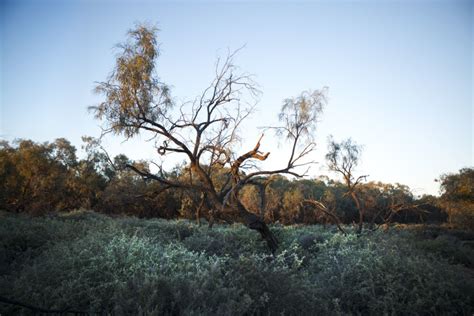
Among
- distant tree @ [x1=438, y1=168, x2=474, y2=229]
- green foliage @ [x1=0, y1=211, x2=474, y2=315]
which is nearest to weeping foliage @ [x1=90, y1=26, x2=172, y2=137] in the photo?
green foliage @ [x1=0, y1=211, x2=474, y2=315]

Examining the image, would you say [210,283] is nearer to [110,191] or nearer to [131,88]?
[131,88]

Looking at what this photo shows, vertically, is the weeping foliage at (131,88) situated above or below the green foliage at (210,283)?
above

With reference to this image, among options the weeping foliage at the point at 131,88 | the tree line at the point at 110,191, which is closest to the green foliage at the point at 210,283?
the weeping foliage at the point at 131,88

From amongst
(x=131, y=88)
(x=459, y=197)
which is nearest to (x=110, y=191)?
(x=131, y=88)

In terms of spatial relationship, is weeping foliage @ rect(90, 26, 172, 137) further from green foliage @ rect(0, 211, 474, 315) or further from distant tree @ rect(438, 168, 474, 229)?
distant tree @ rect(438, 168, 474, 229)

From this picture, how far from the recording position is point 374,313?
6.07 metres

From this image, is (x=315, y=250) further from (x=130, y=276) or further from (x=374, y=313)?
(x=130, y=276)

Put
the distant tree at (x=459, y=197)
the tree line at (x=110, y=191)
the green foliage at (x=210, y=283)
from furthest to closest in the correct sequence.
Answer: the distant tree at (x=459, y=197) < the tree line at (x=110, y=191) < the green foliage at (x=210, y=283)

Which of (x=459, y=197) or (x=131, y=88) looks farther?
(x=459, y=197)

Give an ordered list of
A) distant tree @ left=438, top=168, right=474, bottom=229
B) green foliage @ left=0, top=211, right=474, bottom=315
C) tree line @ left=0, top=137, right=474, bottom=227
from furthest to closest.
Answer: distant tree @ left=438, top=168, right=474, bottom=229 → tree line @ left=0, top=137, right=474, bottom=227 → green foliage @ left=0, top=211, right=474, bottom=315

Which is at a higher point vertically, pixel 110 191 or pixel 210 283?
pixel 110 191

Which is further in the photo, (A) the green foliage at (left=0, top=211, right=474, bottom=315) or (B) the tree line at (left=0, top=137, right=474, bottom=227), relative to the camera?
(B) the tree line at (left=0, top=137, right=474, bottom=227)

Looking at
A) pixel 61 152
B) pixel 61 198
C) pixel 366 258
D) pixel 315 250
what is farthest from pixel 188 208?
pixel 366 258

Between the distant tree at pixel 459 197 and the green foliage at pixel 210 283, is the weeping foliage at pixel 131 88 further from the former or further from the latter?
the distant tree at pixel 459 197
